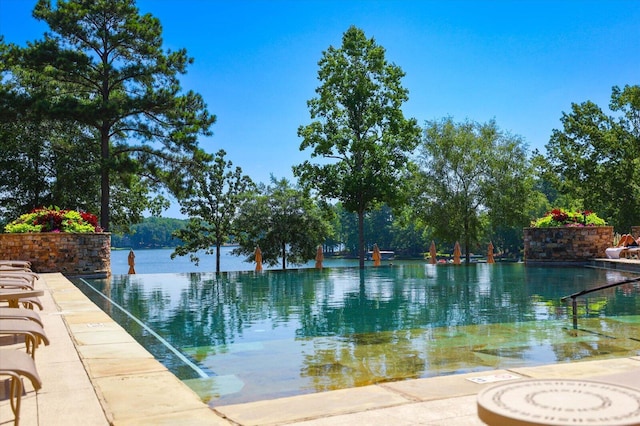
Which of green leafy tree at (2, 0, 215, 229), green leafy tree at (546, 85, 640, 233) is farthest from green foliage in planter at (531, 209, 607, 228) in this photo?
green leafy tree at (546, 85, 640, 233)

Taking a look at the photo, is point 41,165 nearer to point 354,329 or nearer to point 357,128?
point 357,128

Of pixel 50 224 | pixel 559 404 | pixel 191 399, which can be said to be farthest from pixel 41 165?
pixel 559 404

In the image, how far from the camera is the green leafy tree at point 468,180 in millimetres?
34656

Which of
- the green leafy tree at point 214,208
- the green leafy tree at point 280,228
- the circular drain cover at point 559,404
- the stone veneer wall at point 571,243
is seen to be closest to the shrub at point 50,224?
the stone veneer wall at point 571,243

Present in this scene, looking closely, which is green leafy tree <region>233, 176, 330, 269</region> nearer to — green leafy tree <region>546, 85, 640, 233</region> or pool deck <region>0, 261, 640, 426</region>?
green leafy tree <region>546, 85, 640, 233</region>

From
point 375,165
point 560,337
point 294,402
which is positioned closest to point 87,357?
point 294,402

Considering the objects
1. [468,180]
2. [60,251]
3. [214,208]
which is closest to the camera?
[60,251]

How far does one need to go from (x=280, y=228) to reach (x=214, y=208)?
174 inches

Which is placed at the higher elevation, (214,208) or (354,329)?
(214,208)

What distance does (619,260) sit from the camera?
2011 cm

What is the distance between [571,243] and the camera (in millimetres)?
22859

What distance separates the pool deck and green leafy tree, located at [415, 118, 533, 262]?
1170 inches

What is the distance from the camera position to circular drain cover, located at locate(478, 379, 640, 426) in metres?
2.49

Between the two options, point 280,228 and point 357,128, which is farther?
point 280,228
